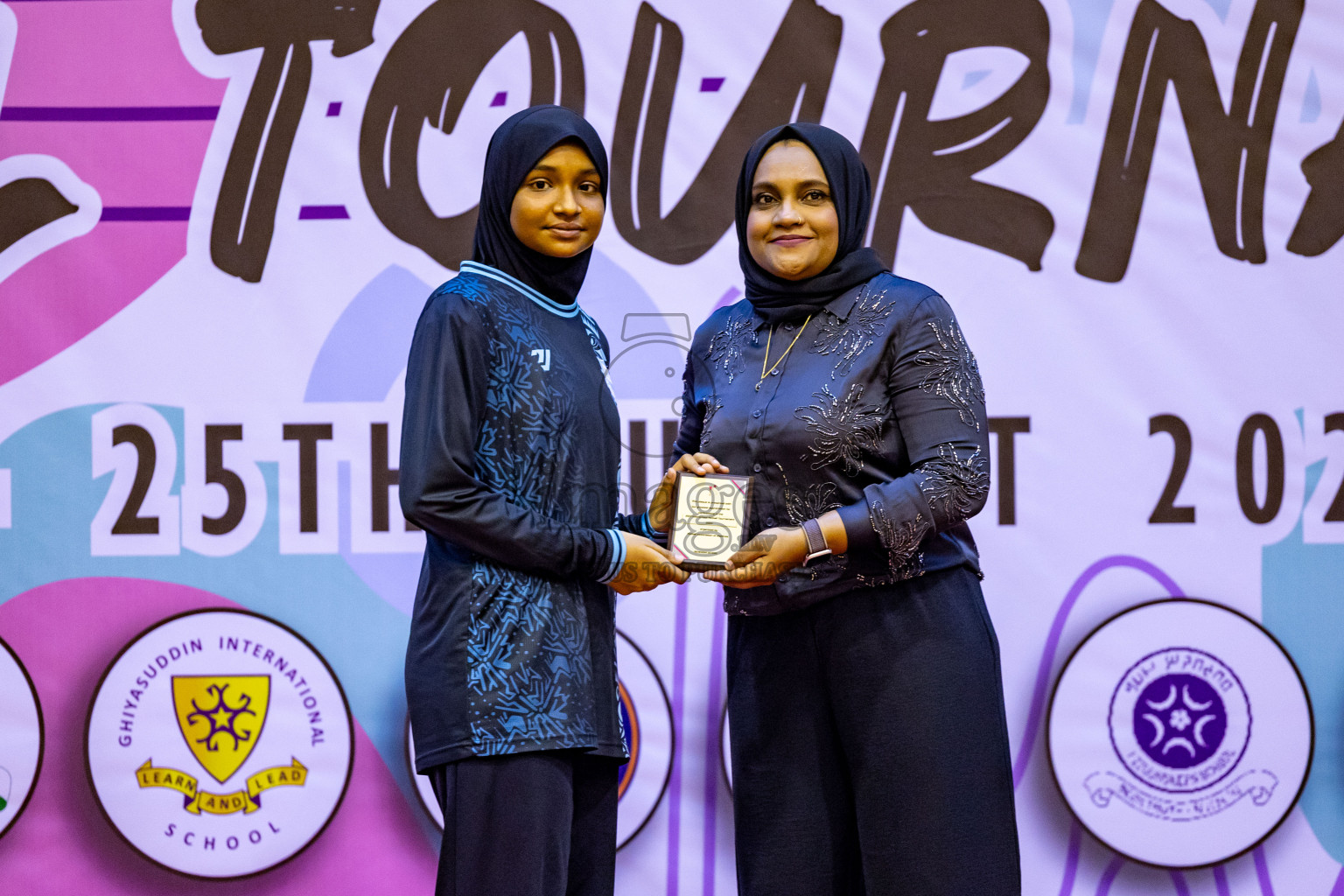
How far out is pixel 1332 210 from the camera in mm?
2662

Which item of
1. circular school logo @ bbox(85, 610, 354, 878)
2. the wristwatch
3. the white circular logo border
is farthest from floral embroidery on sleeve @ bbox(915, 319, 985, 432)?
the white circular logo border

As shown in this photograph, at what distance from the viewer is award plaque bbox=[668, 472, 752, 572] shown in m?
1.76

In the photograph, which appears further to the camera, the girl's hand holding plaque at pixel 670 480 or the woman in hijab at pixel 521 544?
the girl's hand holding plaque at pixel 670 480

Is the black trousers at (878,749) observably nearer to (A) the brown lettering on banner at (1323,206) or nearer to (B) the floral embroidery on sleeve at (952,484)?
(B) the floral embroidery on sleeve at (952,484)

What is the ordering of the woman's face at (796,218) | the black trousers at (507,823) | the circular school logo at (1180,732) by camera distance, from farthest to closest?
the circular school logo at (1180,732) < the woman's face at (796,218) < the black trousers at (507,823)

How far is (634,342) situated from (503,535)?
45.0 inches

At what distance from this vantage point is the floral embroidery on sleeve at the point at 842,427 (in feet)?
5.84

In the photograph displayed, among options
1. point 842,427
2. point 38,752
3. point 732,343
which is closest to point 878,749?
point 842,427

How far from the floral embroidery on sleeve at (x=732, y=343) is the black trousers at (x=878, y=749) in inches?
17.1

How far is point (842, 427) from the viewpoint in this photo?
1782mm

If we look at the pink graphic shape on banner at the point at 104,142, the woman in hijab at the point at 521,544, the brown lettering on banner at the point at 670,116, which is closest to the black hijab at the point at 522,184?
the woman in hijab at the point at 521,544

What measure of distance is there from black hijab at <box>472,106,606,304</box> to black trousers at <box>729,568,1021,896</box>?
667mm

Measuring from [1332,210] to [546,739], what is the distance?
87.9 inches

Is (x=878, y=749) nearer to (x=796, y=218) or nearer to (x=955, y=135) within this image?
(x=796, y=218)
